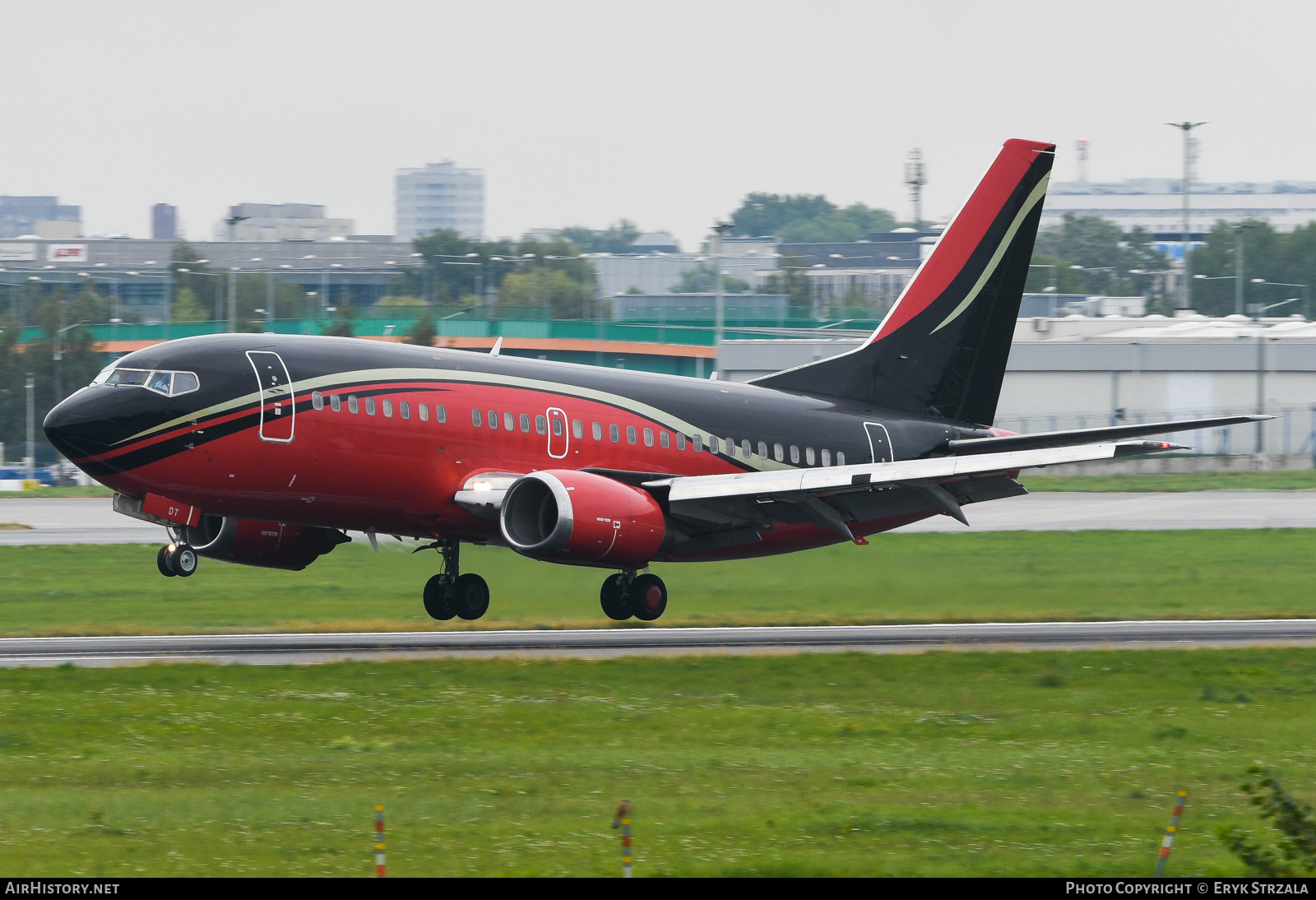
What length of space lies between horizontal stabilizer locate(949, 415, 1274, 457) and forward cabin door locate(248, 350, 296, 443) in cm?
1476

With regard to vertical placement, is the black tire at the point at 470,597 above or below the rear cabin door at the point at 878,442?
below

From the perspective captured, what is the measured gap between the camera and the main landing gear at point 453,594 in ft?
113

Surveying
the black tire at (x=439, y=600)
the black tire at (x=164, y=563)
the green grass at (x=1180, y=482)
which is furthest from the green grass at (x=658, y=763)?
the green grass at (x=1180, y=482)

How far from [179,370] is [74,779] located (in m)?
12.1

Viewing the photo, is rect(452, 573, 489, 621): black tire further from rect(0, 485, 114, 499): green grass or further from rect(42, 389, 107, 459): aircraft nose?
rect(0, 485, 114, 499): green grass

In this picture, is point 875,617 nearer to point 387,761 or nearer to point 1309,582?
point 1309,582

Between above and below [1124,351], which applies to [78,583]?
below

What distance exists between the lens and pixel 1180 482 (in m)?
81.0

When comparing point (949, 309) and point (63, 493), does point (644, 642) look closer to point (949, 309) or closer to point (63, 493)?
point (949, 309)

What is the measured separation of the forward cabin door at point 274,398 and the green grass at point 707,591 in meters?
5.80

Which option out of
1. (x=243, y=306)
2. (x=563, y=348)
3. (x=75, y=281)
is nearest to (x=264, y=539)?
(x=563, y=348)

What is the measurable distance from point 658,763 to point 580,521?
10803mm

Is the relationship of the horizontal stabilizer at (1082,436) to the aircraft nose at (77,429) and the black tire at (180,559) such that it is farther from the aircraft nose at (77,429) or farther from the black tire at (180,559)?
the aircraft nose at (77,429)

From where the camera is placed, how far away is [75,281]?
14938 centimetres
